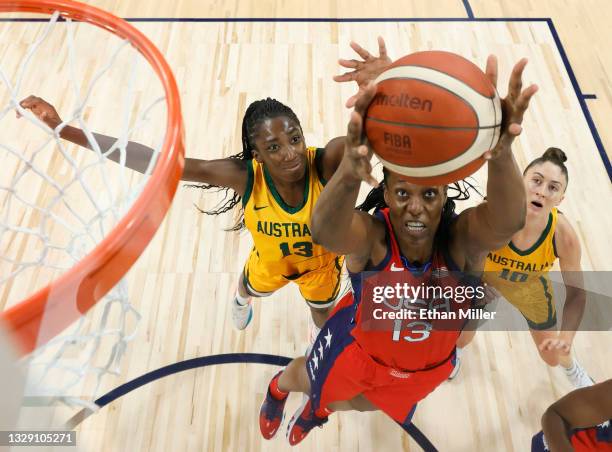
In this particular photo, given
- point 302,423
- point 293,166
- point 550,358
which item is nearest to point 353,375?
point 302,423

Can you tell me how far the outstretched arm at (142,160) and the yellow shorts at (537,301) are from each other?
1.01 meters

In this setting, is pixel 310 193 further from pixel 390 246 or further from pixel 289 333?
pixel 289 333

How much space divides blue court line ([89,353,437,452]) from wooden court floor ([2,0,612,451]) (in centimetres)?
3

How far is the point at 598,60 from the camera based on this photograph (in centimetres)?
370

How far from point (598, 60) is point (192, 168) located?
9.68 ft

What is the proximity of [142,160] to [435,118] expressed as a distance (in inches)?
36.0

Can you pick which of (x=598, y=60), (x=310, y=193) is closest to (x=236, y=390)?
(x=310, y=193)

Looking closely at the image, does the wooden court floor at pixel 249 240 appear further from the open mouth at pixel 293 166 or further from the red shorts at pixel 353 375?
the open mouth at pixel 293 166

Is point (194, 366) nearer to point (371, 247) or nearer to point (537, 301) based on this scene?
point (371, 247)

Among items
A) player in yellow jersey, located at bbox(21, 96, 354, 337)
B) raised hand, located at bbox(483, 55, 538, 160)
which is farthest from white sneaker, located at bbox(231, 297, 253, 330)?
raised hand, located at bbox(483, 55, 538, 160)

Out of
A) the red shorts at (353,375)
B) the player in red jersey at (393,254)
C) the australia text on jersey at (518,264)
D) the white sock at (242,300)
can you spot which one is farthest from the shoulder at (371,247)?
the white sock at (242,300)

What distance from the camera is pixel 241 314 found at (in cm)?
243

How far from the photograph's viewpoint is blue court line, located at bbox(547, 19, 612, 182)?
10.3 ft

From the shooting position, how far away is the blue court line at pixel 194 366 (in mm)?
2252
